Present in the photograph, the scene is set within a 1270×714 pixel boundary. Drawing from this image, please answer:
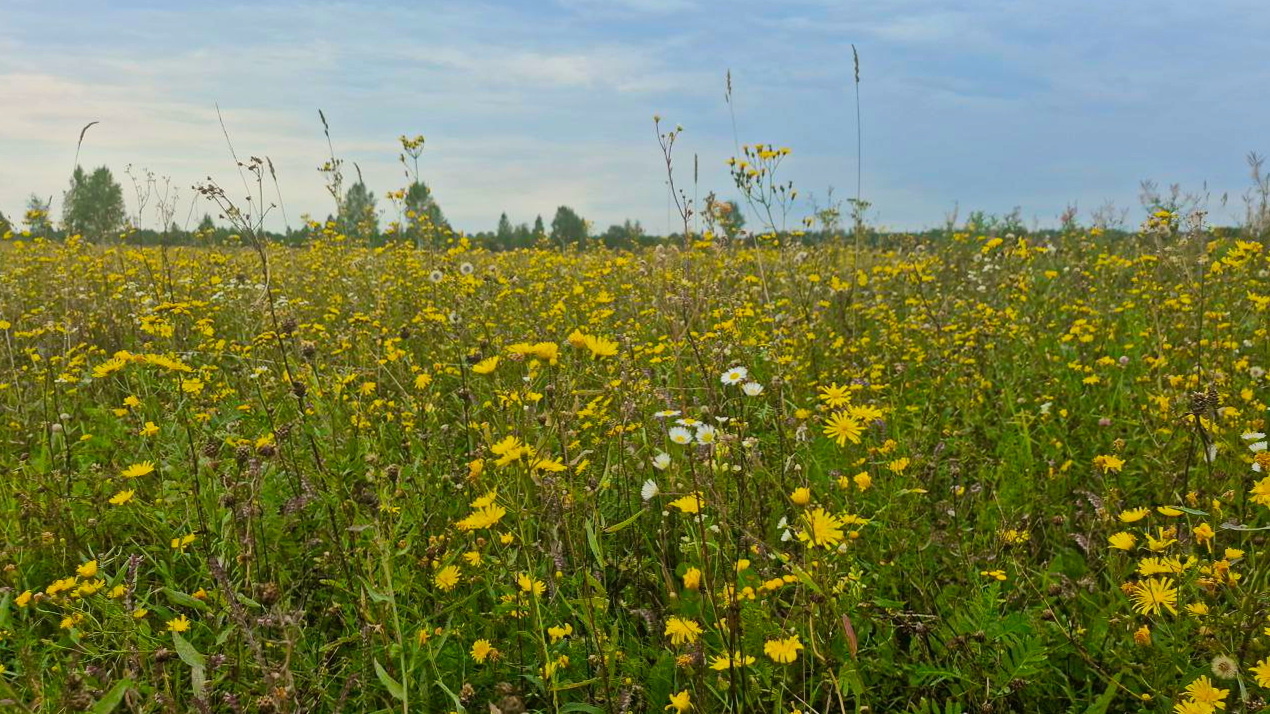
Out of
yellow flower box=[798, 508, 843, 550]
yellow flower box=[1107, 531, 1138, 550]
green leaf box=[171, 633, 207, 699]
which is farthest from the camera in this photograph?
yellow flower box=[1107, 531, 1138, 550]

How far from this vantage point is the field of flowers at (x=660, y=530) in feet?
5.20

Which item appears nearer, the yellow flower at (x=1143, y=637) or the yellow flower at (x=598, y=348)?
the yellow flower at (x=1143, y=637)

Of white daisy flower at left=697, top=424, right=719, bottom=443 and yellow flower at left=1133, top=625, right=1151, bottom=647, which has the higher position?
white daisy flower at left=697, top=424, right=719, bottom=443

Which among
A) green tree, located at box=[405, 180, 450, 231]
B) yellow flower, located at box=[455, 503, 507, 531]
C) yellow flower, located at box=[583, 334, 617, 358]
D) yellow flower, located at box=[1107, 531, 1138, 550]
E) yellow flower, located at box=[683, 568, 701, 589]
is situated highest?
green tree, located at box=[405, 180, 450, 231]

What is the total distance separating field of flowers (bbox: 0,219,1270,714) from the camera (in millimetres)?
1584

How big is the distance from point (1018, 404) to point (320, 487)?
3016 millimetres

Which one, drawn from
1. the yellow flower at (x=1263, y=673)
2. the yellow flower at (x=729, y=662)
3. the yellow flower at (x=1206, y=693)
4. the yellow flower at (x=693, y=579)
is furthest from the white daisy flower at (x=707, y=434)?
the yellow flower at (x=1263, y=673)

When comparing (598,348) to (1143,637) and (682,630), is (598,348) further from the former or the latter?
(1143,637)

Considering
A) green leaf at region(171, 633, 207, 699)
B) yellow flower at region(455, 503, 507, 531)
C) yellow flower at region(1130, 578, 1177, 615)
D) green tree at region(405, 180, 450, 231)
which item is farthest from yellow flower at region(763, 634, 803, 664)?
green tree at region(405, 180, 450, 231)

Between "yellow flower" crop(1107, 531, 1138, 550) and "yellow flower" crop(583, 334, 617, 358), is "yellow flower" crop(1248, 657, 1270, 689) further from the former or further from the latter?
"yellow flower" crop(583, 334, 617, 358)

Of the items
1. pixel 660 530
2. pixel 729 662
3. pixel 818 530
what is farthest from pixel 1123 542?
pixel 660 530

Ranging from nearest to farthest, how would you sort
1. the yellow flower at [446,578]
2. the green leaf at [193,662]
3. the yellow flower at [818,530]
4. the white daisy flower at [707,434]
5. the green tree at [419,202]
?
the green leaf at [193,662] → the yellow flower at [818,530] → the yellow flower at [446,578] → the white daisy flower at [707,434] → the green tree at [419,202]

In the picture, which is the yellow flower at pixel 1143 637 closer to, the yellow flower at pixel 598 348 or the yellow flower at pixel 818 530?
the yellow flower at pixel 818 530

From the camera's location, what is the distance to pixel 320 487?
2.27 meters
